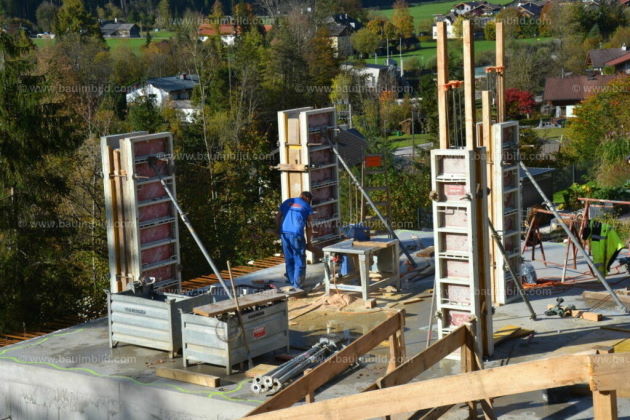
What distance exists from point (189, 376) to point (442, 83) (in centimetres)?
494

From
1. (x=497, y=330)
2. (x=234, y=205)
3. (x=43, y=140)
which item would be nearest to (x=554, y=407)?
(x=497, y=330)

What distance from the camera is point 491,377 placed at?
21.8ft

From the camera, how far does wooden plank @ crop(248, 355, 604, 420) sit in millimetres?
6383

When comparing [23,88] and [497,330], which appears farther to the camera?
[23,88]

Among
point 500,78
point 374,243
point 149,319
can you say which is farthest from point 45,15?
point 149,319

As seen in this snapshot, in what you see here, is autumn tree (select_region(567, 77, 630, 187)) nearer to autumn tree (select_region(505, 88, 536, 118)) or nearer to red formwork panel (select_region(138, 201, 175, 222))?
autumn tree (select_region(505, 88, 536, 118))

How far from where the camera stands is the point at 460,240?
12.9 meters

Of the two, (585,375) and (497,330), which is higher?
(585,375)

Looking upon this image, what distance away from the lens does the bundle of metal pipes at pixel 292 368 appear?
11945 millimetres

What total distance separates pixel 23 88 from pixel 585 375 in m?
16.2

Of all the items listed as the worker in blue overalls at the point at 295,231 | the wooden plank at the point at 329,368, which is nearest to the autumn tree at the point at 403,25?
the worker in blue overalls at the point at 295,231

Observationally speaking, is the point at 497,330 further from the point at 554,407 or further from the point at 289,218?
the point at 289,218

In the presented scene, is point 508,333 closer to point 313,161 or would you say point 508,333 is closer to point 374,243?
point 374,243

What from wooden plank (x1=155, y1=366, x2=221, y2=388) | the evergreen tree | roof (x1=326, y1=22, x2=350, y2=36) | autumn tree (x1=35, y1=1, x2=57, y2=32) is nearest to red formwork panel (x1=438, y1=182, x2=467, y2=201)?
wooden plank (x1=155, y1=366, x2=221, y2=388)
